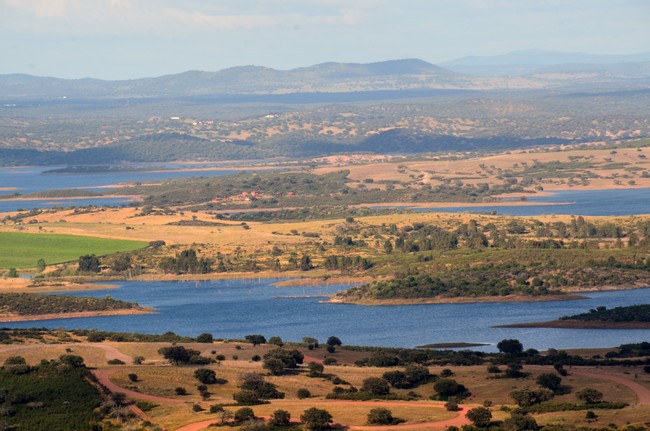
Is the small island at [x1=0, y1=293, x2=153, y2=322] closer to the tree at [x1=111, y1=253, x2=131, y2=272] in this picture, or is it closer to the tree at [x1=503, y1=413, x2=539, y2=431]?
the tree at [x1=111, y1=253, x2=131, y2=272]

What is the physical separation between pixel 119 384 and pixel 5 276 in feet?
278

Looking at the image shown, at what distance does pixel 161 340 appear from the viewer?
320 feet

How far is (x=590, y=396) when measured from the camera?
71.1 m

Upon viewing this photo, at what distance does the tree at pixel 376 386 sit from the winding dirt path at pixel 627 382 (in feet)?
42.2

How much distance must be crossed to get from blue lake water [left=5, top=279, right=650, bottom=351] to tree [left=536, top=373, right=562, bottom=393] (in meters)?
24.7

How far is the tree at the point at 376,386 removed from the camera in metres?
73.8

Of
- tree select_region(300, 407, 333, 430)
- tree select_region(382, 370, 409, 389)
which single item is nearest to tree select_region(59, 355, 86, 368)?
tree select_region(382, 370, 409, 389)

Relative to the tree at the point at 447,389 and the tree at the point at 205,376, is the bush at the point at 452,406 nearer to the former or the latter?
the tree at the point at 447,389

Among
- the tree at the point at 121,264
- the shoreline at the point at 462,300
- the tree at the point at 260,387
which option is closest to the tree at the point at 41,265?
the tree at the point at 121,264

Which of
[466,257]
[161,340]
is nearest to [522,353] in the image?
[161,340]

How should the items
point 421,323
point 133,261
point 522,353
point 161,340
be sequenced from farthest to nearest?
point 133,261 → point 421,323 → point 161,340 → point 522,353

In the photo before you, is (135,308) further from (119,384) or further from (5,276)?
(119,384)

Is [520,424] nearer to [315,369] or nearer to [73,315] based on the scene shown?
[315,369]

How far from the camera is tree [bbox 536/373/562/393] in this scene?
2940 inches
